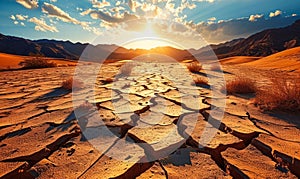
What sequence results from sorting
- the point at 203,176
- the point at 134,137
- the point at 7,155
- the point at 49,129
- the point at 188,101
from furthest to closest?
the point at 188,101
the point at 49,129
the point at 134,137
the point at 7,155
the point at 203,176

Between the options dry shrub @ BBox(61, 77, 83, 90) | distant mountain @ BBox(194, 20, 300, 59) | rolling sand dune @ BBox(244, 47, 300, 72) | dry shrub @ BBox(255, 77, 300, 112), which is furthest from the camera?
distant mountain @ BBox(194, 20, 300, 59)

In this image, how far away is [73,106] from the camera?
282cm

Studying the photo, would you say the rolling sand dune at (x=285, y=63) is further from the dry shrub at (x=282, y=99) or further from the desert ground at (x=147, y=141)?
the desert ground at (x=147, y=141)

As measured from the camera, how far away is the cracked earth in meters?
1.37

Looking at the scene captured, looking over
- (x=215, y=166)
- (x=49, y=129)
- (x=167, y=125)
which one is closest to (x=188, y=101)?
(x=167, y=125)

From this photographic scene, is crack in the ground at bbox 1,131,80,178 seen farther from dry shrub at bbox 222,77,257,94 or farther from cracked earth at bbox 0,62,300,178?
dry shrub at bbox 222,77,257,94

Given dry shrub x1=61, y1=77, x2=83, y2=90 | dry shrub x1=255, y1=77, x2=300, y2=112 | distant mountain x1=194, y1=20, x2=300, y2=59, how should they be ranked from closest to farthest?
dry shrub x1=255, y1=77, x2=300, y2=112 → dry shrub x1=61, y1=77, x2=83, y2=90 → distant mountain x1=194, y1=20, x2=300, y2=59

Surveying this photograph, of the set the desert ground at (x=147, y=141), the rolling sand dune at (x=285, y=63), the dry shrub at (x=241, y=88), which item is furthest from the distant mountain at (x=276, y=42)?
the desert ground at (x=147, y=141)

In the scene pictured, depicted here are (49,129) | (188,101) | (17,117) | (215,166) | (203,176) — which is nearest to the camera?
(203,176)

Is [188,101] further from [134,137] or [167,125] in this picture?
[134,137]

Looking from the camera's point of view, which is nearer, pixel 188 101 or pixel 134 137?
pixel 134 137

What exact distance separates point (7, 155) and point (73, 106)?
51.7 inches

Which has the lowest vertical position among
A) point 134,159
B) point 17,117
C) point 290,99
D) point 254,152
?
point 17,117

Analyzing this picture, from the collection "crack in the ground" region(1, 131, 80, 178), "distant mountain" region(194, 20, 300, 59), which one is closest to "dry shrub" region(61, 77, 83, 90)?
"crack in the ground" region(1, 131, 80, 178)
